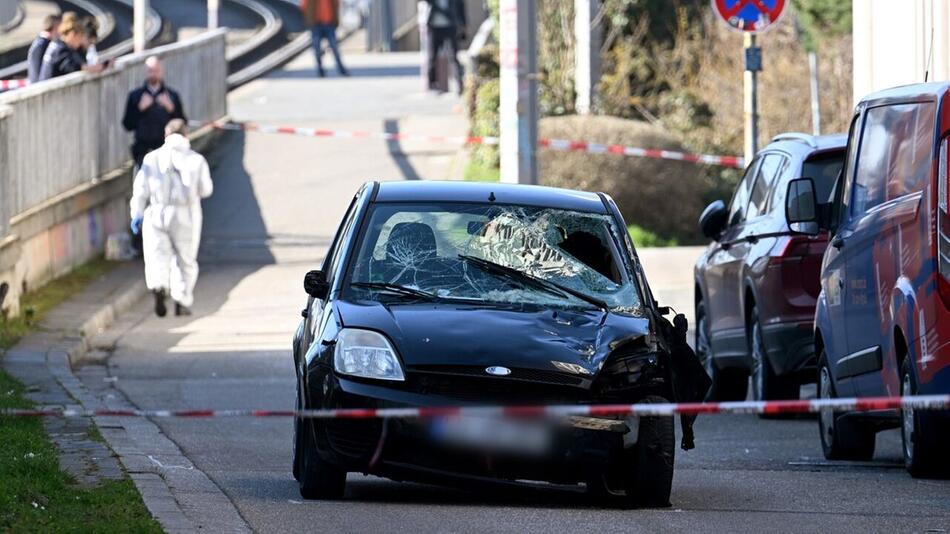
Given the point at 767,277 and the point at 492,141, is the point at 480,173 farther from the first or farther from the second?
the point at 767,277

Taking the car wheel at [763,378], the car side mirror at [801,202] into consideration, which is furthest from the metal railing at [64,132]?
the car side mirror at [801,202]

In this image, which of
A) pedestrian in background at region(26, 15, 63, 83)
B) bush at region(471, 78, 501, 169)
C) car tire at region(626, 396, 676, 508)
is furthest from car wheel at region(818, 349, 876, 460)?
bush at region(471, 78, 501, 169)

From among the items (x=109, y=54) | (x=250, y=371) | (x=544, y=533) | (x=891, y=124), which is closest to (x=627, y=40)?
(x=109, y=54)

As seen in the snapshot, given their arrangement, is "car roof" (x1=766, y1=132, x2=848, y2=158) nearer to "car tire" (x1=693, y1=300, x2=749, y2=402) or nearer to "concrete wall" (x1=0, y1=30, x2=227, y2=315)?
"car tire" (x1=693, y1=300, x2=749, y2=402)

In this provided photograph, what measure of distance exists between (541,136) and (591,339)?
51.9 ft

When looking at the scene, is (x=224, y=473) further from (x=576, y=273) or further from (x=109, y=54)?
(x=109, y=54)

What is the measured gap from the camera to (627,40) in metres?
31.7

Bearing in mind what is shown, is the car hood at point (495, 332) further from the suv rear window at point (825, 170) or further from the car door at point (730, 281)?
the car door at point (730, 281)

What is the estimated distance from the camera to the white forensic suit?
703 inches

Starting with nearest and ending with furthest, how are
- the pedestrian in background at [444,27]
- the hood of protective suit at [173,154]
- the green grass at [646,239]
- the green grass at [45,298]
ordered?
the green grass at [45,298]
the hood of protective suit at [173,154]
the green grass at [646,239]
the pedestrian in background at [444,27]

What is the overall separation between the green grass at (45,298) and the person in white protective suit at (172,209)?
2.94ft

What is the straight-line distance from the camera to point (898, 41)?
53.6 feet

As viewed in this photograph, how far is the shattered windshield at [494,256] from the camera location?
30.0 feet

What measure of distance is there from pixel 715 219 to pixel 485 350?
17.9 ft
